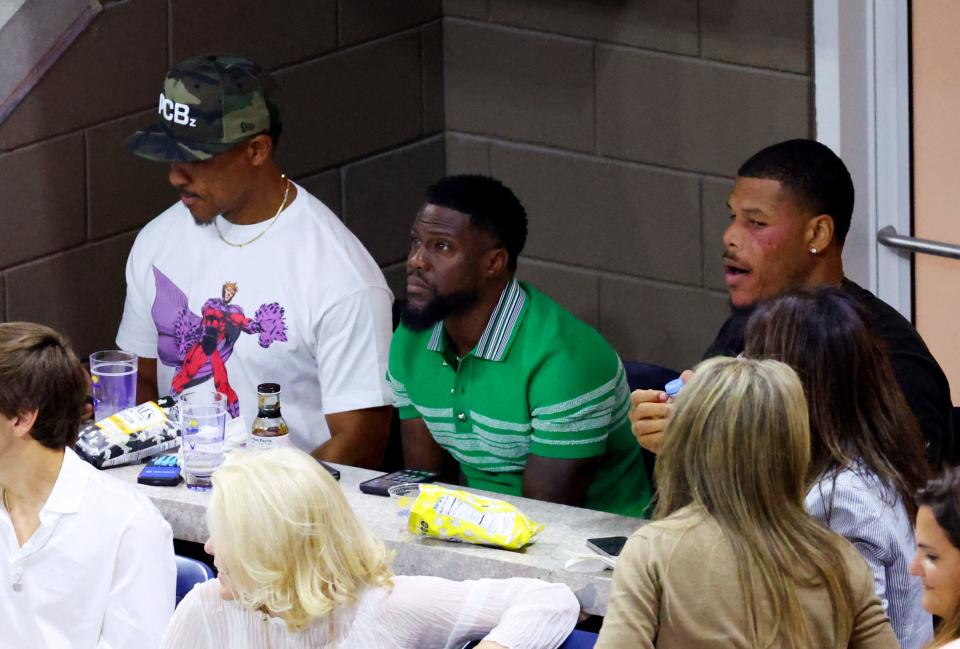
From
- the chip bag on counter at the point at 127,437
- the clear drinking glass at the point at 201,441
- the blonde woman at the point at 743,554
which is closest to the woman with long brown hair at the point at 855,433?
the blonde woman at the point at 743,554

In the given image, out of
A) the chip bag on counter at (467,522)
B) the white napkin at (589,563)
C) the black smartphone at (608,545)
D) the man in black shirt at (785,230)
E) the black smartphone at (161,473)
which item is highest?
the man in black shirt at (785,230)

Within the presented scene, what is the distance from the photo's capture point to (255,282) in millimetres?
3627

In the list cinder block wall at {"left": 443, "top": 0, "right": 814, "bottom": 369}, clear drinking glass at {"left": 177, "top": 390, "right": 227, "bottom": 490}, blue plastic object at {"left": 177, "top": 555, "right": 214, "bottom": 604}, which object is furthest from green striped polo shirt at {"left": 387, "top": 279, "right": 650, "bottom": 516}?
cinder block wall at {"left": 443, "top": 0, "right": 814, "bottom": 369}

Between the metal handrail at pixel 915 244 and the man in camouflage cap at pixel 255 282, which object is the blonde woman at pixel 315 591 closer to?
the man in camouflage cap at pixel 255 282

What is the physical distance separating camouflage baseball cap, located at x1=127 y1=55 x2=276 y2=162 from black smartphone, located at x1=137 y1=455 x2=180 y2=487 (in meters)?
0.81

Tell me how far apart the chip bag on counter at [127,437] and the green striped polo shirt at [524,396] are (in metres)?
0.53

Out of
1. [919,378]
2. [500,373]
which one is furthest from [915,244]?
[500,373]

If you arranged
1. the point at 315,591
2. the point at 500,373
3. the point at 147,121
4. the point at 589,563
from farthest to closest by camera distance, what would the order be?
the point at 147,121 → the point at 500,373 → the point at 589,563 → the point at 315,591

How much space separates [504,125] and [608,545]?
247cm

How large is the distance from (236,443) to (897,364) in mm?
1301

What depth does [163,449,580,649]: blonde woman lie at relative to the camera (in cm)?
226

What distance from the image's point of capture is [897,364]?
9.75ft

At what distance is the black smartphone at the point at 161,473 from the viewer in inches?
119

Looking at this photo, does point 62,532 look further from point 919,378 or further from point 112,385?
point 919,378
